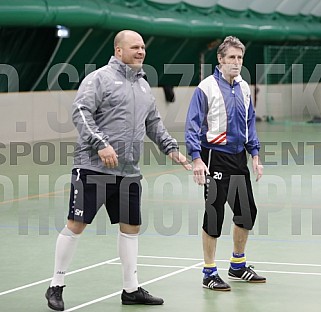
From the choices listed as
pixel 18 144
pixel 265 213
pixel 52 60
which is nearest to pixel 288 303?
pixel 265 213

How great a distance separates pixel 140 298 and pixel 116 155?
1.13 meters

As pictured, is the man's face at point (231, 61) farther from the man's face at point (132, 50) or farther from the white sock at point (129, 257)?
the white sock at point (129, 257)

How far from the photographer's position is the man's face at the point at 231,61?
784cm

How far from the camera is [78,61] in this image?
24000mm

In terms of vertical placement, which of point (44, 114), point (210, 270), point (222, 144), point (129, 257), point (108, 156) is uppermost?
point (44, 114)

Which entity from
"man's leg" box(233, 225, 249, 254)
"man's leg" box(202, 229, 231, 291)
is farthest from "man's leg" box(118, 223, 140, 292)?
"man's leg" box(233, 225, 249, 254)

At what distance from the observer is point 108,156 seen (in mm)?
6898

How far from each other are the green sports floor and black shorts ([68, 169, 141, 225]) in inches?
27.5

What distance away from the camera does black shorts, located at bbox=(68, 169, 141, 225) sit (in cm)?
713

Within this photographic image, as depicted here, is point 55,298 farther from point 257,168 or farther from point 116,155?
point 257,168

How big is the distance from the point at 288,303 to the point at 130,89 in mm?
2003

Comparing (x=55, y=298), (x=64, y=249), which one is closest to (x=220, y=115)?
(x=64, y=249)

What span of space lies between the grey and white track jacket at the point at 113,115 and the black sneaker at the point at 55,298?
918 mm

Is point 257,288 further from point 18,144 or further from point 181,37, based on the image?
point 181,37
